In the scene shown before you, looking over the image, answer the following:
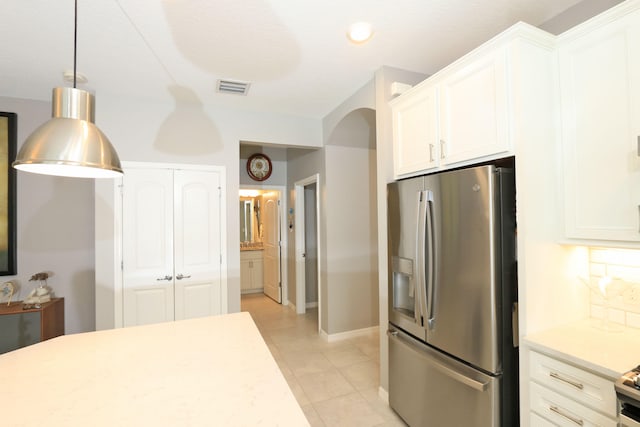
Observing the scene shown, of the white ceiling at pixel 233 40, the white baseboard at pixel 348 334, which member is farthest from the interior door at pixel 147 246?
the white baseboard at pixel 348 334

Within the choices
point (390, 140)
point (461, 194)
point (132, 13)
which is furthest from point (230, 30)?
point (461, 194)

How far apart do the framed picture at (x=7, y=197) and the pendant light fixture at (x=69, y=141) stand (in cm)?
236

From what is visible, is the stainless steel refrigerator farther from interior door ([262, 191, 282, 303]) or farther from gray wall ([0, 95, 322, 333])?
interior door ([262, 191, 282, 303])

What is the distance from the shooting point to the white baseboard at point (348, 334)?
3.81 metres

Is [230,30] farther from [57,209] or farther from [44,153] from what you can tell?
[57,209]

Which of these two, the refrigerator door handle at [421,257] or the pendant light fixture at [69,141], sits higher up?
the pendant light fixture at [69,141]

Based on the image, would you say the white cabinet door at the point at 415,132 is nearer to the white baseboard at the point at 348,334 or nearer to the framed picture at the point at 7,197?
the white baseboard at the point at 348,334

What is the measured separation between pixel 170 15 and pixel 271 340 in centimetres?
347

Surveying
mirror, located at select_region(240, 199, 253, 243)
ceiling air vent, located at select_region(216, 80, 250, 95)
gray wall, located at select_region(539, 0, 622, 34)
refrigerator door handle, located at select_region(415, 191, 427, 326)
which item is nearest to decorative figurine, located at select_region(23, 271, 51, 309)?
ceiling air vent, located at select_region(216, 80, 250, 95)

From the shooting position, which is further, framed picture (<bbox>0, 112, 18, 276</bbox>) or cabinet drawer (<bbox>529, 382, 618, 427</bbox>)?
framed picture (<bbox>0, 112, 18, 276</bbox>)

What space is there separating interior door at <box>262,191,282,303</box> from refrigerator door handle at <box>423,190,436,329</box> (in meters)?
3.64

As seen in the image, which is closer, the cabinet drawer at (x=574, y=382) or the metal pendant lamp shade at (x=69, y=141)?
the metal pendant lamp shade at (x=69, y=141)

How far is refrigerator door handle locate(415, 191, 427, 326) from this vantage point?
1.94 meters

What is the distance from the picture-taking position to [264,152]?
514cm
